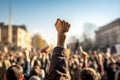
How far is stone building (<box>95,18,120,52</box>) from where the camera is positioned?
10570 cm

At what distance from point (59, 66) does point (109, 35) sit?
368 ft

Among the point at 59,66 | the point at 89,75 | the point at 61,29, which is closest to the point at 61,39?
the point at 61,29

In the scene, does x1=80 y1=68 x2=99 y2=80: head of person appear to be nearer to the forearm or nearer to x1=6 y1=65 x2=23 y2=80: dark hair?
the forearm

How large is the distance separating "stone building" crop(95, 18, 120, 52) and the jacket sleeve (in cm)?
9518

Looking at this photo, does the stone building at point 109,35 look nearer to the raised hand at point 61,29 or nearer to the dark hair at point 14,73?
the dark hair at point 14,73

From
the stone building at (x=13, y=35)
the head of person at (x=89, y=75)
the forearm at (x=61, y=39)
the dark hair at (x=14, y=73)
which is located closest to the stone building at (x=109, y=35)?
the stone building at (x=13, y=35)

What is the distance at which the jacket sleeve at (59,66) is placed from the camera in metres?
3.99

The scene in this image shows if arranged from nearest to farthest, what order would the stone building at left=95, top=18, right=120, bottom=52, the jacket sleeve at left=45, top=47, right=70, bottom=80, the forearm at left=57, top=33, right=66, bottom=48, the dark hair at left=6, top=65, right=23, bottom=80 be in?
the jacket sleeve at left=45, top=47, right=70, bottom=80
the forearm at left=57, top=33, right=66, bottom=48
the dark hair at left=6, top=65, right=23, bottom=80
the stone building at left=95, top=18, right=120, bottom=52

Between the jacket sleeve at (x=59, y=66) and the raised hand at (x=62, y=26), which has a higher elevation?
the raised hand at (x=62, y=26)

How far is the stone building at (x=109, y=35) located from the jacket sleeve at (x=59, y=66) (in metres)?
95.2

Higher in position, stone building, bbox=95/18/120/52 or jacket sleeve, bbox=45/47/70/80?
stone building, bbox=95/18/120/52

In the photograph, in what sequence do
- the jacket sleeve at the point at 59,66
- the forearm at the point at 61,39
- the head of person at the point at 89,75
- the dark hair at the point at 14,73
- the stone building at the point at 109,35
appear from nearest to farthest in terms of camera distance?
the jacket sleeve at the point at 59,66, the forearm at the point at 61,39, the head of person at the point at 89,75, the dark hair at the point at 14,73, the stone building at the point at 109,35

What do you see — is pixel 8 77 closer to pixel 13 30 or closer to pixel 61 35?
pixel 61 35

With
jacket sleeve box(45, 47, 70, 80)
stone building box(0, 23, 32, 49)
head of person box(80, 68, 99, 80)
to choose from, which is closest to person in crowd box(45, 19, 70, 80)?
jacket sleeve box(45, 47, 70, 80)
